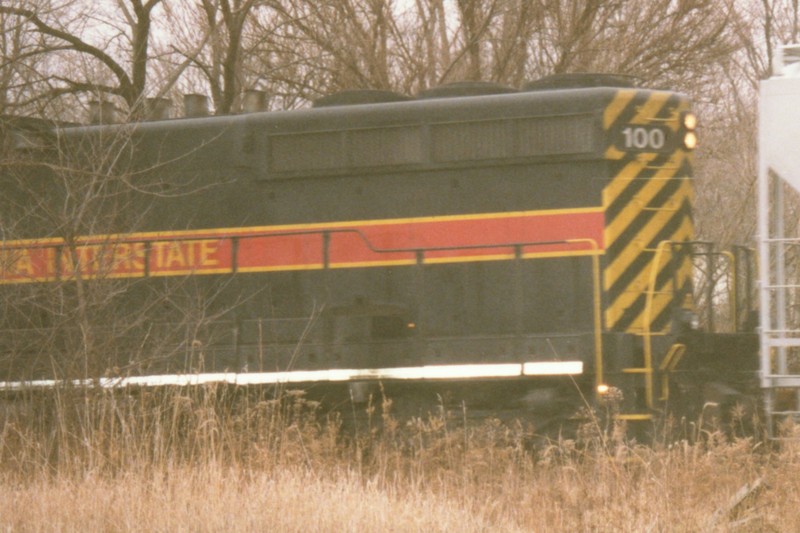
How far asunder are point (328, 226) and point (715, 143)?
12361 millimetres

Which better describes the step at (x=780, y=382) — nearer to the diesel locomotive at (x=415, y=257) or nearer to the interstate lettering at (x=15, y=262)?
the diesel locomotive at (x=415, y=257)

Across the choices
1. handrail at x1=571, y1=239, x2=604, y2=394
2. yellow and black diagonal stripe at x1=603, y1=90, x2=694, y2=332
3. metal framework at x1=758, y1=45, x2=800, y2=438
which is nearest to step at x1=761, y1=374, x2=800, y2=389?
metal framework at x1=758, y1=45, x2=800, y2=438

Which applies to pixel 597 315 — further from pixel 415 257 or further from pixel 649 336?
pixel 415 257

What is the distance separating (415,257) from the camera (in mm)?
8406

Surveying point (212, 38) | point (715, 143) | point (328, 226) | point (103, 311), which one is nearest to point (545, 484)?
point (328, 226)

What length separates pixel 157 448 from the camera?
707 cm

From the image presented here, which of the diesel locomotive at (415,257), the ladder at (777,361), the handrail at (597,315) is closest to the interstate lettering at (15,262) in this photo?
the diesel locomotive at (415,257)

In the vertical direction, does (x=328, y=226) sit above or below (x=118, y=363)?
above

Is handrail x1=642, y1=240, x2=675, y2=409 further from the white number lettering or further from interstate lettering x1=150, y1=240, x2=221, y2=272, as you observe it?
interstate lettering x1=150, y1=240, x2=221, y2=272

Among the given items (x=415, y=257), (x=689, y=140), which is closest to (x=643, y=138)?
(x=689, y=140)

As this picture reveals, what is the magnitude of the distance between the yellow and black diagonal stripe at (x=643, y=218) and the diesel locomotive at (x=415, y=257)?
0.6 inches

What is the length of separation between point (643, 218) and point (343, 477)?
3265 mm

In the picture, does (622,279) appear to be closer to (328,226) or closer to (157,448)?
(328,226)

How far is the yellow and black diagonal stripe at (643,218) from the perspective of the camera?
8.13m
